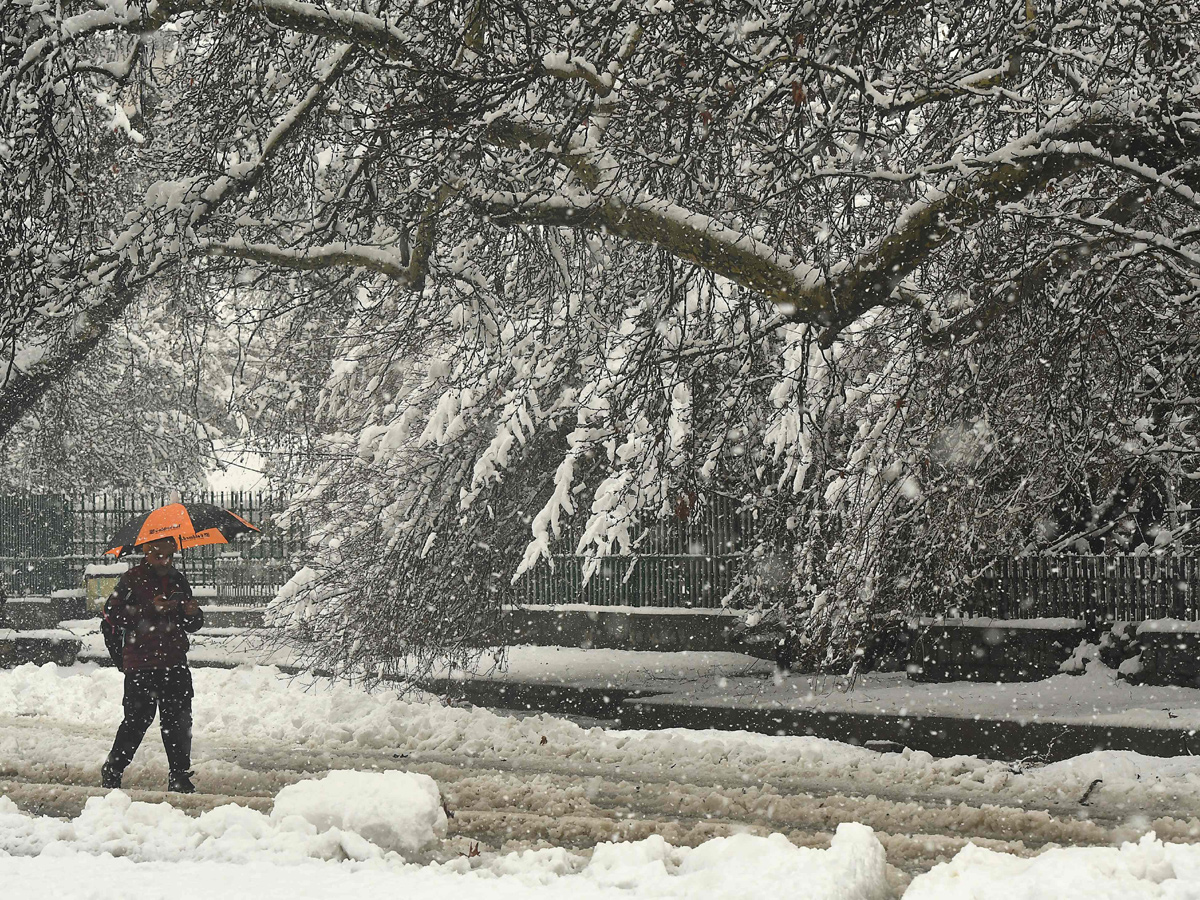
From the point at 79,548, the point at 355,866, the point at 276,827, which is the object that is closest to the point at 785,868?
the point at 355,866

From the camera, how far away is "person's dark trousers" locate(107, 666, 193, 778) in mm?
9492

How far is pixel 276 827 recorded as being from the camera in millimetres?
7027

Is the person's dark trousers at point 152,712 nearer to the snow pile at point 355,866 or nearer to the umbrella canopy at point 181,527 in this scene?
the umbrella canopy at point 181,527

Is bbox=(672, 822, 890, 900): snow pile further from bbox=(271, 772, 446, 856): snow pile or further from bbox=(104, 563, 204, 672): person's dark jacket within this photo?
bbox=(104, 563, 204, 672): person's dark jacket

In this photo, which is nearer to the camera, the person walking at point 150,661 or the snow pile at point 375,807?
the snow pile at point 375,807

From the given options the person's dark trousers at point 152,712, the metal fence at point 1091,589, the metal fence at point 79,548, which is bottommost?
the person's dark trousers at point 152,712

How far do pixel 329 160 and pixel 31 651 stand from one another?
11.1m

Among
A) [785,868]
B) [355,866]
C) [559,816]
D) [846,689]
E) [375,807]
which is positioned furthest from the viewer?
[846,689]

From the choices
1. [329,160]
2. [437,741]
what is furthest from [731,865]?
[329,160]

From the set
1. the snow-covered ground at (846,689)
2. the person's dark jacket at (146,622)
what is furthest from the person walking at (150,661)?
the snow-covered ground at (846,689)

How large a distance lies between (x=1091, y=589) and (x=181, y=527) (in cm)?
860

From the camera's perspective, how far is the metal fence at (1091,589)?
1278 centimetres

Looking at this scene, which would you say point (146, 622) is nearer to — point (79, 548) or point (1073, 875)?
point (1073, 875)

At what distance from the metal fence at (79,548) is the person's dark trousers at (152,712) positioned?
41.1 feet
